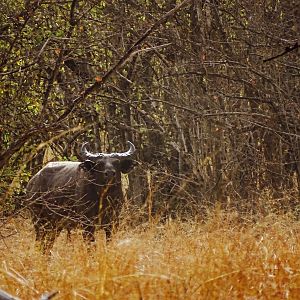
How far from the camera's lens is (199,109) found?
1345cm

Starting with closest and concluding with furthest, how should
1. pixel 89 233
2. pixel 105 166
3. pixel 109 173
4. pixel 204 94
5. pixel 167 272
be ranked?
pixel 167 272, pixel 89 233, pixel 109 173, pixel 105 166, pixel 204 94

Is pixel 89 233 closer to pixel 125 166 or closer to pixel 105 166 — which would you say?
pixel 105 166

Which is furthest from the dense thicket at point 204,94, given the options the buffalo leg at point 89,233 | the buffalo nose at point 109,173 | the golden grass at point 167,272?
the golden grass at point 167,272

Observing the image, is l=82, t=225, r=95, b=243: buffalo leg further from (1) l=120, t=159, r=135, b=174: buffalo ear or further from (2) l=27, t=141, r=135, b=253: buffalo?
(1) l=120, t=159, r=135, b=174: buffalo ear

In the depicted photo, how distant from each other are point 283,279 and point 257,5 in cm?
742

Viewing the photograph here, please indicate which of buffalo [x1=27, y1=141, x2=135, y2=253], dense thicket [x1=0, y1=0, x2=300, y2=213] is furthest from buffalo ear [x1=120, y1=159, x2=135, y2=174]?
dense thicket [x1=0, y1=0, x2=300, y2=213]

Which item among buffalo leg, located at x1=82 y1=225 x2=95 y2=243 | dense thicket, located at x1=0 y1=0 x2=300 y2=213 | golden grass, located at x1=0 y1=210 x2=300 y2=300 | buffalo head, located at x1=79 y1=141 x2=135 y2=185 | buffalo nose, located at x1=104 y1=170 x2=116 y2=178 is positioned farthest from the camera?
dense thicket, located at x1=0 y1=0 x2=300 y2=213

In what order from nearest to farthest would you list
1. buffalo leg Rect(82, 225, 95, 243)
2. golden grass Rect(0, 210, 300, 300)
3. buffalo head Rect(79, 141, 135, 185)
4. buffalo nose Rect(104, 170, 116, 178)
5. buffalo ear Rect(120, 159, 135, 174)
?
golden grass Rect(0, 210, 300, 300) → buffalo leg Rect(82, 225, 95, 243) → buffalo nose Rect(104, 170, 116, 178) → buffalo head Rect(79, 141, 135, 185) → buffalo ear Rect(120, 159, 135, 174)

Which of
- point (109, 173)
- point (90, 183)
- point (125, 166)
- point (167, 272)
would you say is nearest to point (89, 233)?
point (109, 173)

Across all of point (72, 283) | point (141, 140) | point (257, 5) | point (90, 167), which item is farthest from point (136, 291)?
point (141, 140)

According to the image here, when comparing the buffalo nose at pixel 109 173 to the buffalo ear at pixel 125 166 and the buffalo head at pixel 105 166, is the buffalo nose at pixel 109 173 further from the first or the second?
the buffalo ear at pixel 125 166

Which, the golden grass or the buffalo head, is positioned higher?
the golden grass

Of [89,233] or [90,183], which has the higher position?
[90,183]

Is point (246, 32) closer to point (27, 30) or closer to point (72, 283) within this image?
point (27, 30)
